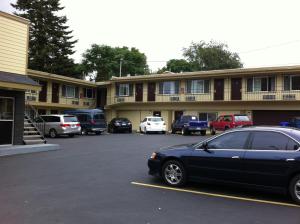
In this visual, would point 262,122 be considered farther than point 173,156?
Yes

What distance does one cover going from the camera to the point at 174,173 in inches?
324

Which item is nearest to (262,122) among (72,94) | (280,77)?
(280,77)

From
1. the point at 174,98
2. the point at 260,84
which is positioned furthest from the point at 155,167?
the point at 174,98

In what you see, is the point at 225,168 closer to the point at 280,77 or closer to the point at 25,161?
the point at 25,161

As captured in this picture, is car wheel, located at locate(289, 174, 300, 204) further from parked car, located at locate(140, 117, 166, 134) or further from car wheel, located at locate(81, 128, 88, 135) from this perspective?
car wheel, located at locate(81, 128, 88, 135)

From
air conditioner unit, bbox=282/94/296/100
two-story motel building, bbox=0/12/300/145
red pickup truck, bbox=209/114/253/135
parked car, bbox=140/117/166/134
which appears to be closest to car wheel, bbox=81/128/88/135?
two-story motel building, bbox=0/12/300/145

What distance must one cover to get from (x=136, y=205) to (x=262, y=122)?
85.2ft

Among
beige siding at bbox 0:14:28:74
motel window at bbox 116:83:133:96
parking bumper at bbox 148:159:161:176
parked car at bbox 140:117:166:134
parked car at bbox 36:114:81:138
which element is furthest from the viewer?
motel window at bbox 116:83:133:96

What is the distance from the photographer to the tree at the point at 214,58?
5291cm

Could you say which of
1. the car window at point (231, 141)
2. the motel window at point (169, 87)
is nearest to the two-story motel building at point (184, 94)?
the motel window at point (169, 87)

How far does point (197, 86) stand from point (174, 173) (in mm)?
26450

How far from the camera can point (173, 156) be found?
27.0ft

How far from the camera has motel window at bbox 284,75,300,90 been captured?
28933 mm

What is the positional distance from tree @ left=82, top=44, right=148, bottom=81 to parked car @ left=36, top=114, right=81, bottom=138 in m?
29.4
